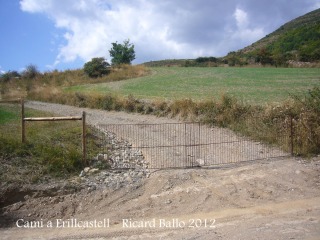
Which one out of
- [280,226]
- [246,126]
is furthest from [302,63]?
[280,226]

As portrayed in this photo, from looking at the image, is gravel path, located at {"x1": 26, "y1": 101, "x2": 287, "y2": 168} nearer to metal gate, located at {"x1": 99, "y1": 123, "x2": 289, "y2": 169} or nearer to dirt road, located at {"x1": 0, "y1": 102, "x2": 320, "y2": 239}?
metal gate, located at {"x1": 99, "y1": 123, "x2": 289, "y2": 169}

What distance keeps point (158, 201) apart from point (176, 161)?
134 inches

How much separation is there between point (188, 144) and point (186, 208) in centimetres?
652

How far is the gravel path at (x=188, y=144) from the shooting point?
41.1ft

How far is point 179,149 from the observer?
1399cm

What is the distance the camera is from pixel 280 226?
7.15 meters

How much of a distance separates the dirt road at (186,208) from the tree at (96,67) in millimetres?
40819

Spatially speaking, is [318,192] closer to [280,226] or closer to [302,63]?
[280,226]

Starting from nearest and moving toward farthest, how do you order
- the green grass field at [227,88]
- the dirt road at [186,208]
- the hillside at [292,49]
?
the dirt road at [186,208] < the green grass field at [227,88] < the hillside at [292,49]

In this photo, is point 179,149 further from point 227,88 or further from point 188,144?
point 227,88

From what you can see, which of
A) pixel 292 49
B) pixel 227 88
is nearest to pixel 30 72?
pixel 227 88

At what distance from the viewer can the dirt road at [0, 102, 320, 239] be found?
23.6 feet

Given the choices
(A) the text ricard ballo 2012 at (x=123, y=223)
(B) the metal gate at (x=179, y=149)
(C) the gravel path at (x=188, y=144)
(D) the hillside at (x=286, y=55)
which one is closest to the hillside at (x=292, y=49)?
(D) the hillside at (x=286, y=55)

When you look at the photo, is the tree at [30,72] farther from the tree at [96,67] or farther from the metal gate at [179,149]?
the metal gate at [179,149]
